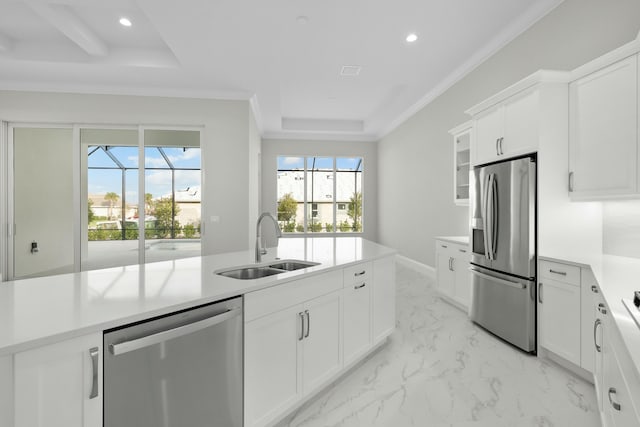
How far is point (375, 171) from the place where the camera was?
27.8 feet

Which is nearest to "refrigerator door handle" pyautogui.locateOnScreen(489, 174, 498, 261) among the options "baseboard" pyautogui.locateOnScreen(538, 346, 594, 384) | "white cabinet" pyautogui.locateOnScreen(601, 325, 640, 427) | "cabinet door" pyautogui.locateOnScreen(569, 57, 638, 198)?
"cabinet door" pyautogui.locateOnScreen(569, 57, 638, 198)

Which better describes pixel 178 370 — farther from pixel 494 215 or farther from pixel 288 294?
pixel 494 215

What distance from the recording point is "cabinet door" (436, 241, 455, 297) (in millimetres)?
3805

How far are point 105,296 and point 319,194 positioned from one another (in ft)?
23.9

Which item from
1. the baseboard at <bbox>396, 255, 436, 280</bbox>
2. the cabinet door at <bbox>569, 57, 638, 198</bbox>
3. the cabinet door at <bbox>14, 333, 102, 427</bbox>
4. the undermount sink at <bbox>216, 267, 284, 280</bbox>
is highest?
the cabinet door at <bbox>569, 57, 638, 198</bbox>

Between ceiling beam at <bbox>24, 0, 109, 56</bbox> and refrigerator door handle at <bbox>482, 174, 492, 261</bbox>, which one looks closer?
refrigerator door handle at <bbox>482, 174, 492, 261</bbox>

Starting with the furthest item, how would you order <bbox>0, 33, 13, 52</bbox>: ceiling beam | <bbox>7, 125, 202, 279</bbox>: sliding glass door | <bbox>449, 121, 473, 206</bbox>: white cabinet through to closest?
<bbox>7, 125, 202, 279</bbox>: sliding glass door < <bbox>449, 121, 473, 206</bbox>: white cabinet < <bbox>0, 33, 13, 52</bbox>: ceiling beam

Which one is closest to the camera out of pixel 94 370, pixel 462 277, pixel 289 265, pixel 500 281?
pixel 94 370

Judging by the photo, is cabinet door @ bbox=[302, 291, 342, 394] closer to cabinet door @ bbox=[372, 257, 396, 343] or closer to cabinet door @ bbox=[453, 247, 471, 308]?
cabinet door @ bbox=[372, 257, 396, 343]

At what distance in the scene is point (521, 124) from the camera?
2656 mm

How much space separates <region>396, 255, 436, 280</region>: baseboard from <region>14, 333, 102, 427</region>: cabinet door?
4920 millimetres

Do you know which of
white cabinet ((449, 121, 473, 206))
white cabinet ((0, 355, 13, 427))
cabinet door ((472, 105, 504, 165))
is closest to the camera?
white cabinet ((0, 355, 13, 427))

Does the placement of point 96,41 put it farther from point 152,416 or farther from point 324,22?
point 152,416

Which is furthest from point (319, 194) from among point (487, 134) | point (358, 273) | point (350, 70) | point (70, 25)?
point (358, 273)
